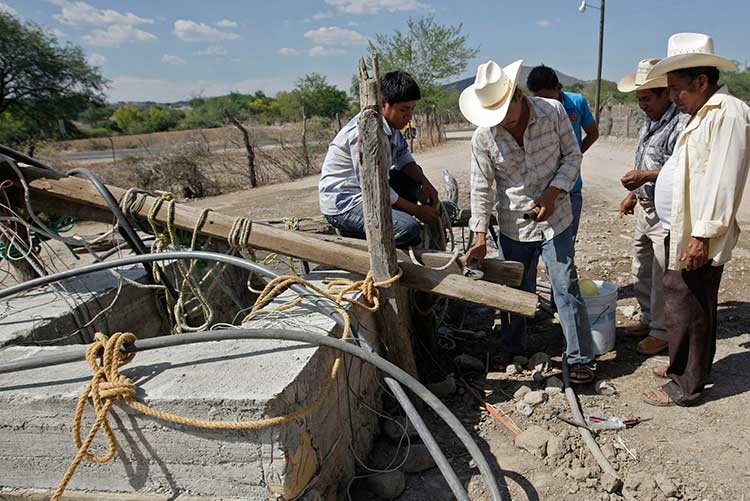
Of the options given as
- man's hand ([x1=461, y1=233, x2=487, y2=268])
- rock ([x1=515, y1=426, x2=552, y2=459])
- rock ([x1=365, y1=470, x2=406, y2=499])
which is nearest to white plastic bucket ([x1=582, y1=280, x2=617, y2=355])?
man's hand ([x1=461, y1=233, x2=487, y2=268])

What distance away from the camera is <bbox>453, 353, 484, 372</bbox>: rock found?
3.69 m

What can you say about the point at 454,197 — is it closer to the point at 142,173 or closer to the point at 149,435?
the point at 149,435

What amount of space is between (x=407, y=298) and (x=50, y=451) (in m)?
2.30

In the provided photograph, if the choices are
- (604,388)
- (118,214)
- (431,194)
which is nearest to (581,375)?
(604,388)

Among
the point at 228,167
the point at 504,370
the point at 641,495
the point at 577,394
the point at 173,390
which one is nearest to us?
the point at 173,390

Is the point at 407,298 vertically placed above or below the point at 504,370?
above

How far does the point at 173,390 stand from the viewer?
202 centimetres

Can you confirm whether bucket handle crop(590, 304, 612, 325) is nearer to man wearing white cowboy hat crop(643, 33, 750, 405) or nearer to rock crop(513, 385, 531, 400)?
man wearing white cowboy hat crop(643, 33, 750, 405)

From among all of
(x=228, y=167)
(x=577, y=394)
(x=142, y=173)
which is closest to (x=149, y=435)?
(x=577, y=394)

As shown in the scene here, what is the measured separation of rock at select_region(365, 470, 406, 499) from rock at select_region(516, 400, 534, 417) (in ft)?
2.99

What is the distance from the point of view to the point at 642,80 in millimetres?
3533

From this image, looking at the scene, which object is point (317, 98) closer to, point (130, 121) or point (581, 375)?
point (130, 121)

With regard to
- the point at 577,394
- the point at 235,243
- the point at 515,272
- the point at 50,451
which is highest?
the point at 235,243

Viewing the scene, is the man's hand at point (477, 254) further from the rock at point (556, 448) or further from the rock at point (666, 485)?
the rock at point (666, 485)
